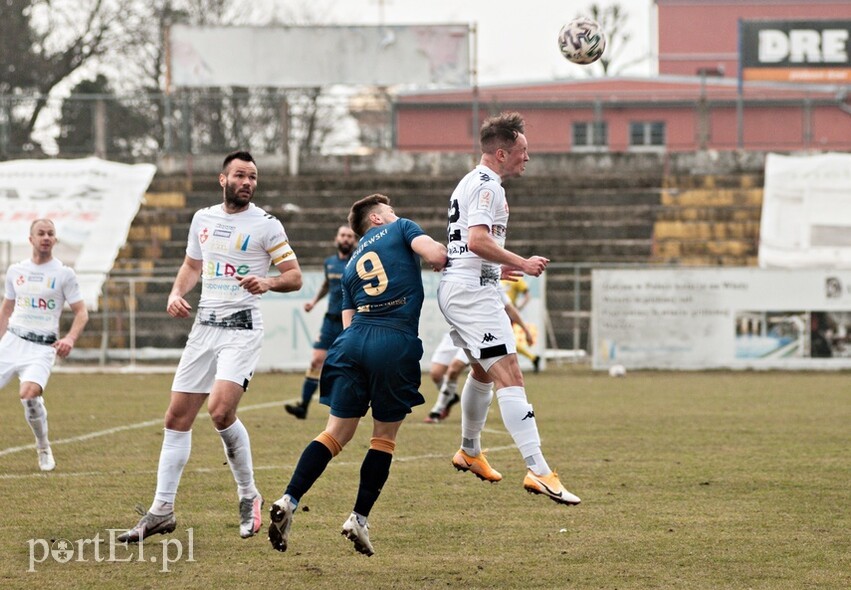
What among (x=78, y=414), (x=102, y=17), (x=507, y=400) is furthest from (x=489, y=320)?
(x=102, y=17)

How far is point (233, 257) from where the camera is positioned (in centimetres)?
798

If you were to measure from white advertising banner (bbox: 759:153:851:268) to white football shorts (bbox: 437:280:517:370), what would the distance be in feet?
69.1

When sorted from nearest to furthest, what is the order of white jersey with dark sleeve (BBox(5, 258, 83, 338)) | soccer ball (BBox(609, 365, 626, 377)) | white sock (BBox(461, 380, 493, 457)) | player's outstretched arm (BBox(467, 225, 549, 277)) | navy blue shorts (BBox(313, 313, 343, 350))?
player's outstretched arm (BBox(467, 225, 549, 277)) → white sock (BBox(461, 380, 493, 457)) → white jersey with dark sleeve (BBox(5, 258, 83, 338)) → navy blue shorts (BBox(313, 313, 343, 350)) → soccer ball (BBox(609, 365, 626, 377))

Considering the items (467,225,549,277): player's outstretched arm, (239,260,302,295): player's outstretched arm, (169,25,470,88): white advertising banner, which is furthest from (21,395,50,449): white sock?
(169,25,470,88): white advertising banner

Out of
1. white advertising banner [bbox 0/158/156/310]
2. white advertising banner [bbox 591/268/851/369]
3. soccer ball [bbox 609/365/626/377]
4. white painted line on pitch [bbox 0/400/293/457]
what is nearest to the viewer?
white painted line on pitch [bbox 0/400/293/457]

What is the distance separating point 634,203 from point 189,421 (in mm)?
23422

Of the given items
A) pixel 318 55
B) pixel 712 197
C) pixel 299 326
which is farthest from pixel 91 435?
pixel 318 55

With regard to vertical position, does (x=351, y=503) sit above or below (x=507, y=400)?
below

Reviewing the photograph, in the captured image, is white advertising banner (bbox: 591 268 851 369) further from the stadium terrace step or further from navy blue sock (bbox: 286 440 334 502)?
navy blue sock (bbox: 286 440 334 502)

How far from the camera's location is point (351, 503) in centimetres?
907

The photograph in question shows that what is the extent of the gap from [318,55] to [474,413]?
27693 mm

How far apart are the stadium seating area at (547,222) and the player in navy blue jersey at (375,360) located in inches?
734

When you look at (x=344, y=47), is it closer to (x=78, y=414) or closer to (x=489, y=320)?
(x=78, y=414)

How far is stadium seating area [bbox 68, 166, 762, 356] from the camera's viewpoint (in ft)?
85.5
